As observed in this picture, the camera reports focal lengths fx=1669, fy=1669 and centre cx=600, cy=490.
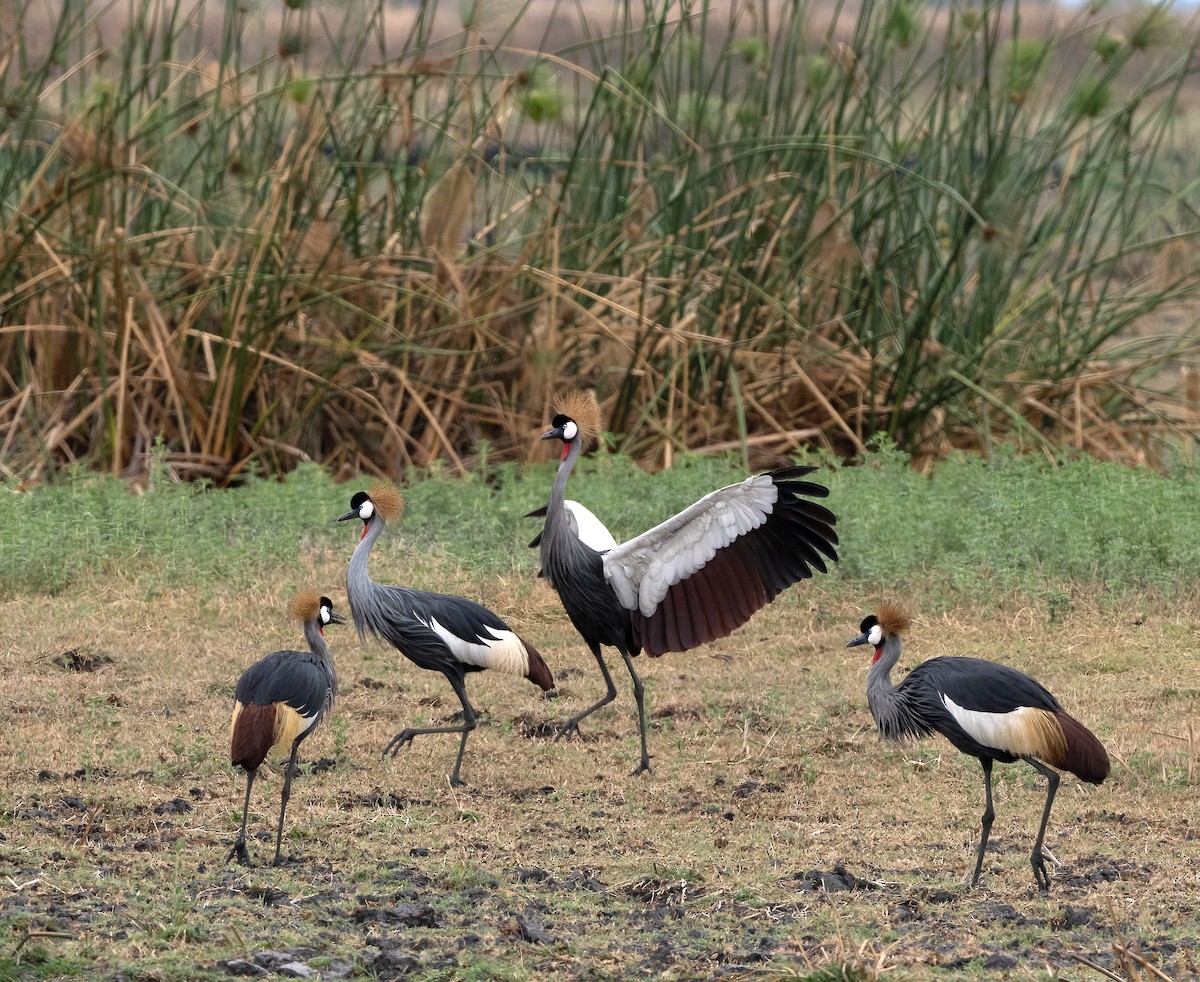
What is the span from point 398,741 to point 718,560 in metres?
1.20

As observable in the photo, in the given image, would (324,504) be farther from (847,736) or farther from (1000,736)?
(1000,736)

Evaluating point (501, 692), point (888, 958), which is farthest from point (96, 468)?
point (888, 958)

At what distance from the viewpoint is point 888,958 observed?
12.1 ft

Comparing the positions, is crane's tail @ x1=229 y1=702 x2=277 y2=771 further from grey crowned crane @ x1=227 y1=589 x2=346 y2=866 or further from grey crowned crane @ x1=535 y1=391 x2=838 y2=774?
grey crowned crane @ x1=535 y1=391 x2=838 y2=774

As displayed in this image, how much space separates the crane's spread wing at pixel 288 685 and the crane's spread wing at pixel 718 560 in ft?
4.25

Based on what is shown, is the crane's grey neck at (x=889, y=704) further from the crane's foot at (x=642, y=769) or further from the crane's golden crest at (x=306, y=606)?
the crane's golden crest at (x=306, y=606)

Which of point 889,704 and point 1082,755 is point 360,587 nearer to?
point 889,704

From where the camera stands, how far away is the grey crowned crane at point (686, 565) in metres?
5.37

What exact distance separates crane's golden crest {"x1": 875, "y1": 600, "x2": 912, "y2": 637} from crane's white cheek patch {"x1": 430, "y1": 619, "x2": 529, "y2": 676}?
1.27 m

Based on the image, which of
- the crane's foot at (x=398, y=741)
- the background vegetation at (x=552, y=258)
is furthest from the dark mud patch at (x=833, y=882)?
the background vegetation at (x=552, y=258)

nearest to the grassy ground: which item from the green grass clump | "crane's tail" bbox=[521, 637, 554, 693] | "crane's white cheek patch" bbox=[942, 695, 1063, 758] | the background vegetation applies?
the green grass clump

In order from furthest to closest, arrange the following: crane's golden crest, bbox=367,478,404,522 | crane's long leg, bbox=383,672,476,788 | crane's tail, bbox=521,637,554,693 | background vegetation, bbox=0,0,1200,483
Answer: background vegetation, bbox=0,0,1200,483 → crane's golden crest, bbox=367,478,404,522 → crane's tail, bbox=521,637,554,693 → crane's long leg, bbox=383,672,476,788

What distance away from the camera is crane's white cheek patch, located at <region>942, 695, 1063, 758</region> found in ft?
14.1

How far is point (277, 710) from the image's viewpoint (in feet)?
14.3
